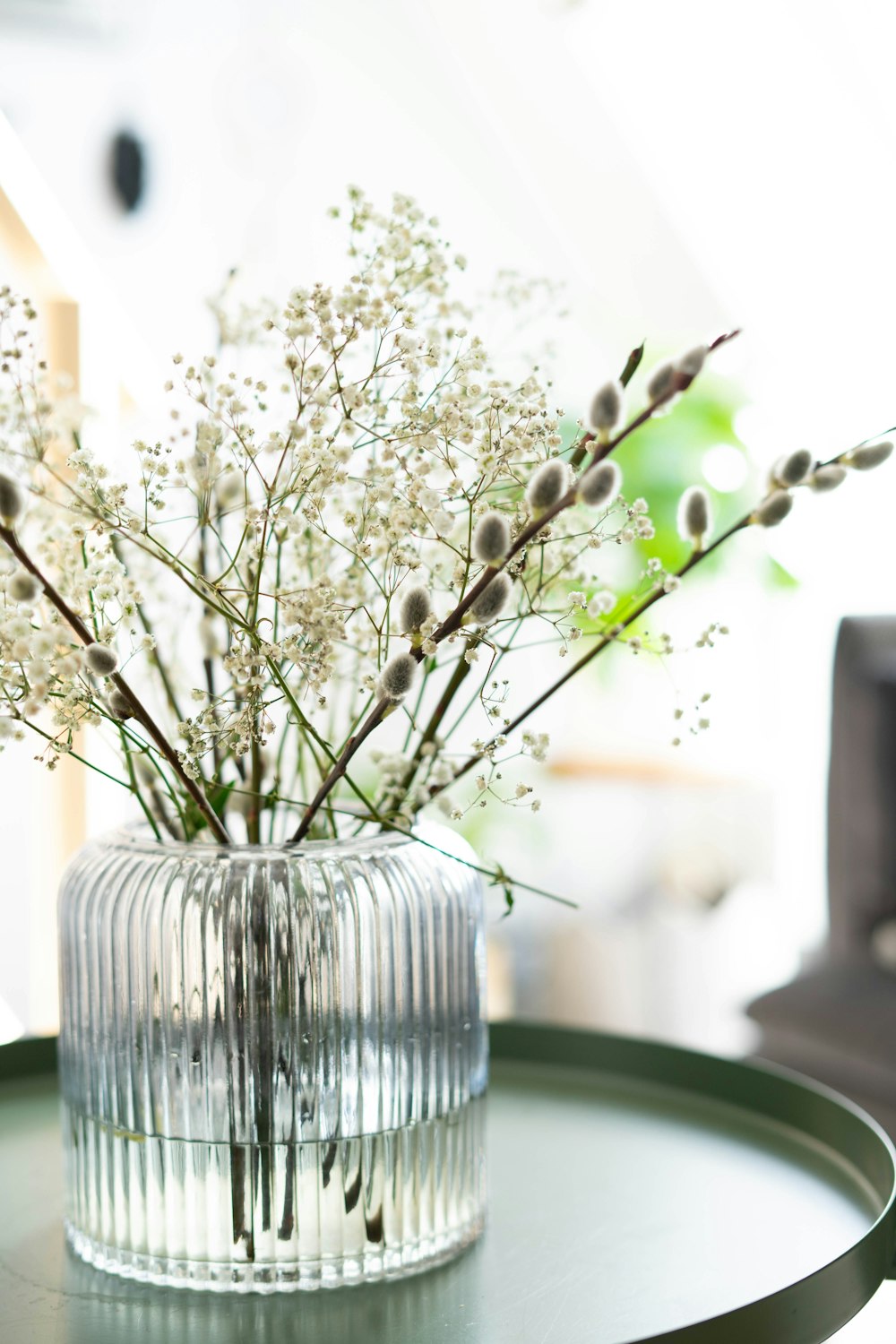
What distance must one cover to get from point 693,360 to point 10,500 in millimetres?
286

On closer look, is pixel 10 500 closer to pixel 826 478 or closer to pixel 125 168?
pixel 826 478

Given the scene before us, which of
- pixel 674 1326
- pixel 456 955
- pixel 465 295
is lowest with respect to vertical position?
pixel 674 1326

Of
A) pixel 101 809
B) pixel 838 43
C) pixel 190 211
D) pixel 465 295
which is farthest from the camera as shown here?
pixel 465 295

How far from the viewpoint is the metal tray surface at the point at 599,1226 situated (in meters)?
0.69

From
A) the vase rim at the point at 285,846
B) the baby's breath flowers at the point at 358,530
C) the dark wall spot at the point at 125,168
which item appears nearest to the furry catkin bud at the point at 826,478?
the baby's breath flowers at the point at 358,530

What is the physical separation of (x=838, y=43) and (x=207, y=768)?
2028 mm

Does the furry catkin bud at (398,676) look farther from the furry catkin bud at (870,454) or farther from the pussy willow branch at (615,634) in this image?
the furry catkin bud at (870,454)

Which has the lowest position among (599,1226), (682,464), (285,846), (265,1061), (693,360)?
(599,1226)

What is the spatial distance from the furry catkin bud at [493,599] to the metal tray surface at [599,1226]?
338 mm

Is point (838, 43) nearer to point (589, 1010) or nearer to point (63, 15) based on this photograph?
point (63, 15)

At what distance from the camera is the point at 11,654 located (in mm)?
657

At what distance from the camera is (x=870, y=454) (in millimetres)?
617

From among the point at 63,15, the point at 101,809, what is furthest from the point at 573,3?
the point at 101,809

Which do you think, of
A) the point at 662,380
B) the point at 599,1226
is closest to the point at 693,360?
the point at 662,380
